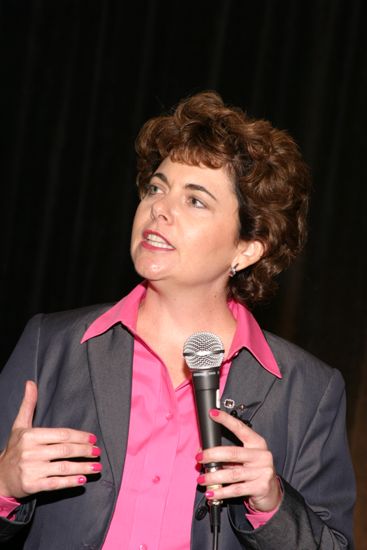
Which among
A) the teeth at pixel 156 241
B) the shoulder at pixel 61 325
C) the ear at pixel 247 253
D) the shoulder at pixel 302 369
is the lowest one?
the shoulder at pixel 302 369

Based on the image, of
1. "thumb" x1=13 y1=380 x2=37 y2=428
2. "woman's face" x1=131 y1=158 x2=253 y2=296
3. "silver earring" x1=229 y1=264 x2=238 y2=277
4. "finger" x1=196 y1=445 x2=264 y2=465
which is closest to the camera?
"finger" x1=196 y1=445 x2=264 y2=465

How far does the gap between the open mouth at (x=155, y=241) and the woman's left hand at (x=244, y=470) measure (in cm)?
64

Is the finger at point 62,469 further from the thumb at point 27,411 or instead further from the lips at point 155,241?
the lips at point 155,241

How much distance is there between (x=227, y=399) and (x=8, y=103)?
230 cm

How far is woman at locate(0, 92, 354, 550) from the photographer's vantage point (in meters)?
2.10

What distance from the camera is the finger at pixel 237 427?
1793 millimetres

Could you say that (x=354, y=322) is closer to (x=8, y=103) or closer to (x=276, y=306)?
(x=276, y=306)

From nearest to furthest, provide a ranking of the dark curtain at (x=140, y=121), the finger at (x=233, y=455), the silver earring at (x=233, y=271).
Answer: the finger at (x=233, y=455) → the silver earring at (x=233, y=271) → the dark curtain at (x=140, y=121)

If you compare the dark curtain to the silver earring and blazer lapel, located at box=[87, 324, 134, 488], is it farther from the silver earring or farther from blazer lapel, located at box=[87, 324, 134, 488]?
blazer lapel, located at box=[87, 324, 134, 488]

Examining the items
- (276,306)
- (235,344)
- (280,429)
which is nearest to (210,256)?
(235,344)

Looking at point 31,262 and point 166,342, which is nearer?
point 166,342

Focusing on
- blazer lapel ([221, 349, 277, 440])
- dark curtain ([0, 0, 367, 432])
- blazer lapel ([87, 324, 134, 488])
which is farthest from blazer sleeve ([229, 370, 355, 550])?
dark curtain ([0, 0, 367, 432])

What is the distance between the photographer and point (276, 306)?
153 inches

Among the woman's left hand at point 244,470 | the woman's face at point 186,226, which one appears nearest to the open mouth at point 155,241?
the woman's face at point 186,226
